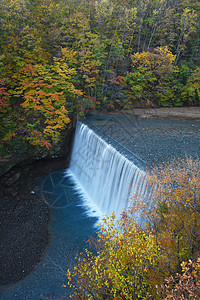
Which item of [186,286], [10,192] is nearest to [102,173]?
[10,192]

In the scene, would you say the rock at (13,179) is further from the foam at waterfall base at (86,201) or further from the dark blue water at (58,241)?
the foam at waterfall base at (86,201)

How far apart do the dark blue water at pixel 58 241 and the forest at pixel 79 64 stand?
12.6ft

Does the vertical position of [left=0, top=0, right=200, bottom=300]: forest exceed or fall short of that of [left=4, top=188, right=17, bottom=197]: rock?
it exceeds it

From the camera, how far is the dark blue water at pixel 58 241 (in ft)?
31.1

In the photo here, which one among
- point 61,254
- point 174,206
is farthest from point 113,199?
point 174,206

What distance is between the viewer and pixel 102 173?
15.5m

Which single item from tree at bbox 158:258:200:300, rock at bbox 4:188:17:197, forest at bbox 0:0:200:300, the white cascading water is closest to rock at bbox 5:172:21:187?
rock at bbox 4:188:17:197

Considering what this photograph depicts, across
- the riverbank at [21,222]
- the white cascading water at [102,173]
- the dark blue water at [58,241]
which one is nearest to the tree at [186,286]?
the white cascading water at [102,173]

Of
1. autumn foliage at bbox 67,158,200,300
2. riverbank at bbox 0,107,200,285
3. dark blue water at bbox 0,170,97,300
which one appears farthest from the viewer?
riverbank at bbox 0,107,200,285

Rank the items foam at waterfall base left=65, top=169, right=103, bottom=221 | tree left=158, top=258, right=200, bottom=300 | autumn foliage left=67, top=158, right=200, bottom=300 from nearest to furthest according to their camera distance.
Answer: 1. tree left=158, top=258, right=200, bottom=300
2. autumn foliage left=67, top=158, right=200, bottom=300
3. foam at waterfall base left=65, top=169, right=103, bottom=221

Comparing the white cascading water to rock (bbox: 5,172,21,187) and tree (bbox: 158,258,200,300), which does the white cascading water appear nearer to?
rock (bbox: 5,172,21,187)

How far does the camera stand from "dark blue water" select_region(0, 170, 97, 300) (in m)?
9.48

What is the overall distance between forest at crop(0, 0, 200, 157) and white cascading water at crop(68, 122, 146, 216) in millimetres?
2562

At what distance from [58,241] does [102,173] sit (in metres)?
5.67
